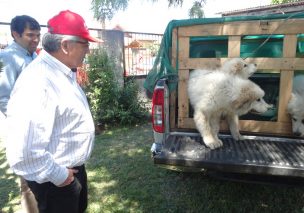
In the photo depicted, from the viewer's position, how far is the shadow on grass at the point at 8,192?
13.5 feet

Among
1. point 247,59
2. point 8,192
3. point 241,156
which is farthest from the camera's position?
point 8,192

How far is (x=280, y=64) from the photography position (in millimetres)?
3324

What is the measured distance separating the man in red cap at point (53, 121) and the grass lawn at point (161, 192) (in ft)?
6.36

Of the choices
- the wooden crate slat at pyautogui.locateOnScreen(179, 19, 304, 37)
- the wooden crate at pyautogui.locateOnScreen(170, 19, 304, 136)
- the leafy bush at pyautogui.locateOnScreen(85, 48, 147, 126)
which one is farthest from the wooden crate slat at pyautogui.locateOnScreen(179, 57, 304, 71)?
the leafy bush at pyautogui.locateOnScreen(85, 48, 147, 126)

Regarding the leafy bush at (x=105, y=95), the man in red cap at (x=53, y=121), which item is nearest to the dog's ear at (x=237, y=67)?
the man in red cap at (x=53, y=121)

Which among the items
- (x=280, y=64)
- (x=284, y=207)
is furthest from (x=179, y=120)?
(x=284, y=207)

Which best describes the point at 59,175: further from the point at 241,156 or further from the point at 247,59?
the point at 247,59

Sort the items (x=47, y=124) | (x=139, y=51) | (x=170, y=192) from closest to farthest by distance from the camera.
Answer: (x=47, y=124) < (x=170, y=192) < (x=139, y=51)

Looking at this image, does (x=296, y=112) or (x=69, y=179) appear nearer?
(x=69, y=179)

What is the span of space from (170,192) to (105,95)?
3.98m

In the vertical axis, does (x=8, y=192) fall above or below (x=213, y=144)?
below

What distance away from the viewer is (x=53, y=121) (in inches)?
75.9

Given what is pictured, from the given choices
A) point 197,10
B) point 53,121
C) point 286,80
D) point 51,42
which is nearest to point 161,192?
point 286,80

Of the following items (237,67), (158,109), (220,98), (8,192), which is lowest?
(8,192)
